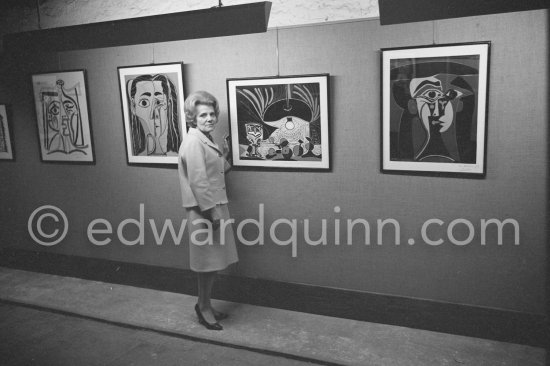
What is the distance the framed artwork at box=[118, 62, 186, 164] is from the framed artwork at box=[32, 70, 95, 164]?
1.75 ft

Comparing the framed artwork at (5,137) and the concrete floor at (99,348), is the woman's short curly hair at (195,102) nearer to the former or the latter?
the concrete floor at (99,348)

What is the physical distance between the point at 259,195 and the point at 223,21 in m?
2.09

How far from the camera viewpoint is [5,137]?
5.17m

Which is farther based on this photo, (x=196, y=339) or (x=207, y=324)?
(x=207, y=324)

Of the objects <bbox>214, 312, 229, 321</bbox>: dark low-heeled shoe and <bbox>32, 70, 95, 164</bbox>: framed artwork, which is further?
<bbox>32, 70, 95, 164</bbox>: framed artwork

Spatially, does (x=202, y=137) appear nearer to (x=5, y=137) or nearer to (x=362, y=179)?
(x=362, y=179)

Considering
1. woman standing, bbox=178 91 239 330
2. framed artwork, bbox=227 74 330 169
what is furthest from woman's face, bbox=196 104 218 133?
framed artwork, bbox=227 74 330 169

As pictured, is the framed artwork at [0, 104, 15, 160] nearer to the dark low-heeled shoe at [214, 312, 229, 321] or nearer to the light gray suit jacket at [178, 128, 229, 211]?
the light gray suit jacket at [178, 128, 229, 211]

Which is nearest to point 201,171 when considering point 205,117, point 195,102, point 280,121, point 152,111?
point 205,117

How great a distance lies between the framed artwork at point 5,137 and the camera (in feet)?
16.8

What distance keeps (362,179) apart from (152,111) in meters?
2.08

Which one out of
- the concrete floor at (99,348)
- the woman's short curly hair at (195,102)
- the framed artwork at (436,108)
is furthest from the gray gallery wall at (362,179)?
the concrete floor at (99,348)

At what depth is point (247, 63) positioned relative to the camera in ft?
12.8

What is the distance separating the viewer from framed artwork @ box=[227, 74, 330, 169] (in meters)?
3.71
